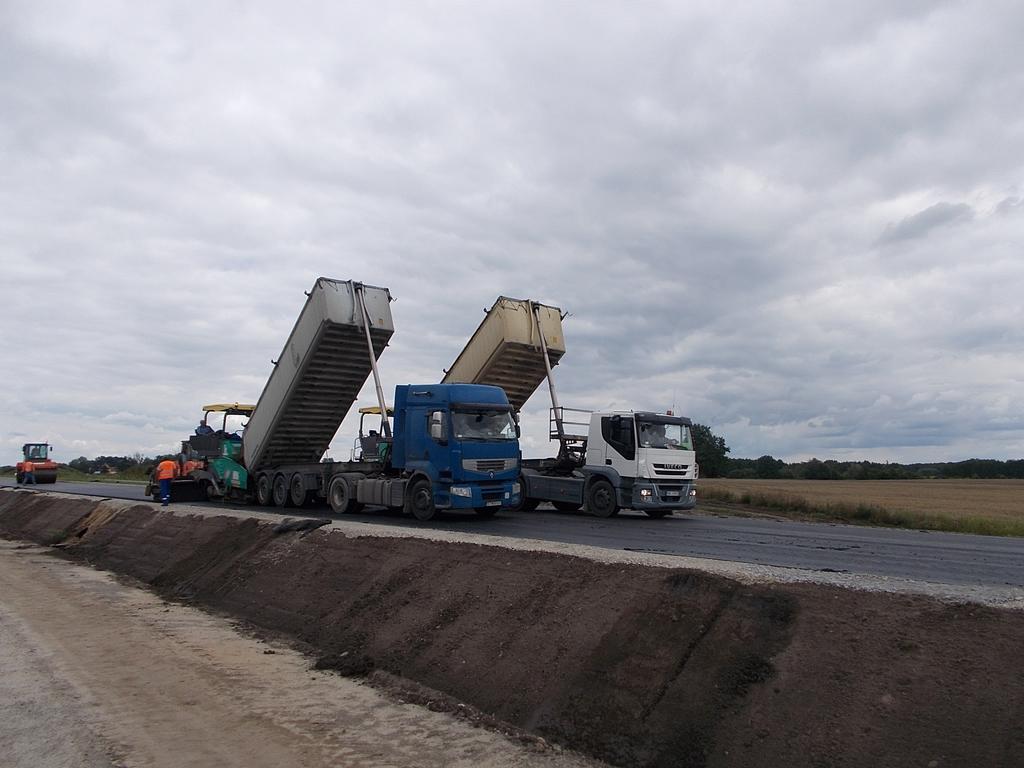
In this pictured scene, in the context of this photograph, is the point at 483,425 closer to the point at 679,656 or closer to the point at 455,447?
the point at 455,447

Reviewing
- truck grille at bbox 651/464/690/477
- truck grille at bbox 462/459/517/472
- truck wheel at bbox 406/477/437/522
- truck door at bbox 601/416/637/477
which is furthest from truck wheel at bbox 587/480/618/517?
truck wheel at bbox 406/477/437/522

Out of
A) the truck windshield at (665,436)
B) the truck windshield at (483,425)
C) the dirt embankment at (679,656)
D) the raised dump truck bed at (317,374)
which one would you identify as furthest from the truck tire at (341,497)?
the dirt embankment at (679,656)

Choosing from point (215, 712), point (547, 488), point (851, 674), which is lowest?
point (215, 712)

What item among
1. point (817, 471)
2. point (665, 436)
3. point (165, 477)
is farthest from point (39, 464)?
point (817, 471)

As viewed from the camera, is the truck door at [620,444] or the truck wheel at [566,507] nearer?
the truck door at [620,444]

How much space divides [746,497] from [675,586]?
27409mm

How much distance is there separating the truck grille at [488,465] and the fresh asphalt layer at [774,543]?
4.04ft

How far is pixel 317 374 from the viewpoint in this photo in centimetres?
2123

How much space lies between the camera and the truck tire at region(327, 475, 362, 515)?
839 inches

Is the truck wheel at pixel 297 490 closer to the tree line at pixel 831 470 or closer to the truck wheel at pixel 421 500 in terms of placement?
the truck wheel at pixel 421 500

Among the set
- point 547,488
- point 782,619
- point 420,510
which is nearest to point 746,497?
point 547,488

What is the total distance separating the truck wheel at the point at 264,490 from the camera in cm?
2402

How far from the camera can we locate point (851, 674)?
6090 mm

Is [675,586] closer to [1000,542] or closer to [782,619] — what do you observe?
[782,619]
